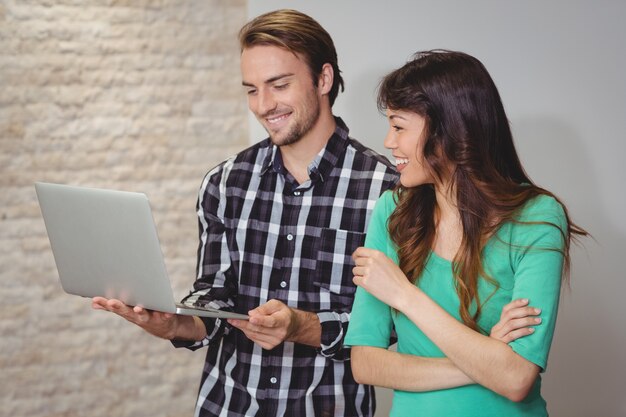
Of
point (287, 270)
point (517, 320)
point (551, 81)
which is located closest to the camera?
point (517, 320)

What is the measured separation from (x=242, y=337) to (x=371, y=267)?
0.63 m

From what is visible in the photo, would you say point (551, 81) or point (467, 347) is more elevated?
point (551, 81)

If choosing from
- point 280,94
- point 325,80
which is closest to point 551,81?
point 325,80

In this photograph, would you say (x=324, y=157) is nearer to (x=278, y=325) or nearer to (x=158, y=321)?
(x=278, y=325)

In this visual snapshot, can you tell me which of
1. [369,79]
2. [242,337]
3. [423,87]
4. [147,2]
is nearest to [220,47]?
[147,2]

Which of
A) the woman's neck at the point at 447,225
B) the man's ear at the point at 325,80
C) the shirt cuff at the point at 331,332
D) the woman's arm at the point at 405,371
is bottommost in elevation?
the shirt cuff at the point at 331,332

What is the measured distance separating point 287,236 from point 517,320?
0.82 metres

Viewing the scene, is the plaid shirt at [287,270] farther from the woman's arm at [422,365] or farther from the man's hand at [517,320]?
the man's hand at [517,320]

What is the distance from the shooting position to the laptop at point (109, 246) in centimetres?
193

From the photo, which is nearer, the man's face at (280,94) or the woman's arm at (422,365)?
the woman's arm at (422,365)

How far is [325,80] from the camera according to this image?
2514 mm

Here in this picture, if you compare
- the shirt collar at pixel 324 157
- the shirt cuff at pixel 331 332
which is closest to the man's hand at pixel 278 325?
the shirt cuff at pixel 331 332

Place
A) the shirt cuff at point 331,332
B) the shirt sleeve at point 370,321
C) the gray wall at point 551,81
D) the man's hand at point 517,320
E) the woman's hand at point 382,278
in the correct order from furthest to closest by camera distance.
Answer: the gray wall at point 551,81 < the shirt cuff at point 331,332 < the shirt sleeve at point 370,321 < the woman's hand at point 382,278 < the man's hand at point 517,320

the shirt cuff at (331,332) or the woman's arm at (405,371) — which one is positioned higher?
the woman's arm at (405,371)
